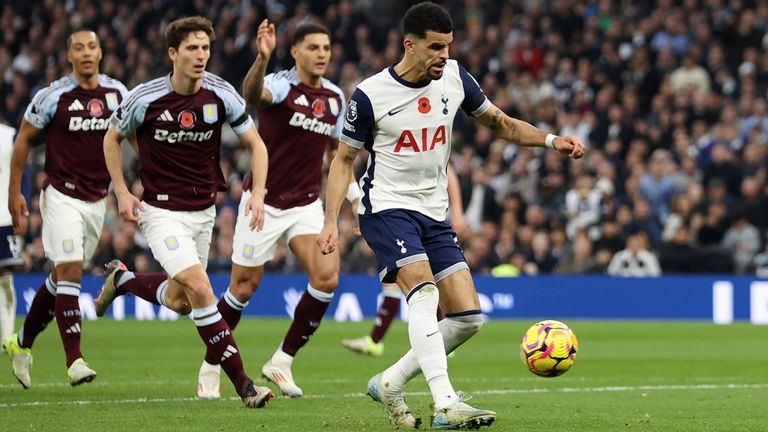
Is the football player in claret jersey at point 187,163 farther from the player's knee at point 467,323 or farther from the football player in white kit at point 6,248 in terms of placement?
the football player in white kit at point 6,248

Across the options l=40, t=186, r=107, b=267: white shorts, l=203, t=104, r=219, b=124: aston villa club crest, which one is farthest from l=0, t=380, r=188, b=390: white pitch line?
l=203, t=104, r=219, b=124: aston villa club crest

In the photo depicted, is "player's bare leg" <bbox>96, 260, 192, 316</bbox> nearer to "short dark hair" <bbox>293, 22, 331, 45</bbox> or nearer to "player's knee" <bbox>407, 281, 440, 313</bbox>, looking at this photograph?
"short dark hair" <bbox>293, 22, 331, 45</bbox>

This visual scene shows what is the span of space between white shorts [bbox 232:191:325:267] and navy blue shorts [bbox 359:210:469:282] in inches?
92.2

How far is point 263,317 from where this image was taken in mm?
21469

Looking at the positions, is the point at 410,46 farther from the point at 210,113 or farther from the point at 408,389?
the point at 408,389

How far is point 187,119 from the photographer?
9336mm

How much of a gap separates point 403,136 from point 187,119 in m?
1.91

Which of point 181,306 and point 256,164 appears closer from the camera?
point 256,164

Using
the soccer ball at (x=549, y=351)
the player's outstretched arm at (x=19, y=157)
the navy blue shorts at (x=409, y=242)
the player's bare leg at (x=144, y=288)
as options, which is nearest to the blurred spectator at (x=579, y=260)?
the player's bare leg at (x=144, y=288)

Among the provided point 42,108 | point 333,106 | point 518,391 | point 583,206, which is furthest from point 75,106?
point 583,206

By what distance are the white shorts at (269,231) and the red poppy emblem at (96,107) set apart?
4.66 feet

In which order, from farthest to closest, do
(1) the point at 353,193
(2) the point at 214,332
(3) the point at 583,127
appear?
(3) the point at 583,127 → (1) the point at 353,193 → (2) the point at 214,332

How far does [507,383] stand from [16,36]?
71.7ft

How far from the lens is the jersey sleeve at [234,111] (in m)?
9.44
